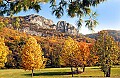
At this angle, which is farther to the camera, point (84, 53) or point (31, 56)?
point (84, 53)

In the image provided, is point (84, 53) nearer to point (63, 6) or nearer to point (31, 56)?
point (31, 56)

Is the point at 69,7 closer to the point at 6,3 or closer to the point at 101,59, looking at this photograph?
the point at 6,3

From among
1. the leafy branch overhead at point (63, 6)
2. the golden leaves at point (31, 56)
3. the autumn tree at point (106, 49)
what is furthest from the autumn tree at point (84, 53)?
the leafy branch overhead at point (63, 6)

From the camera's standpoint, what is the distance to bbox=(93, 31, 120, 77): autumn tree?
56.4 metres

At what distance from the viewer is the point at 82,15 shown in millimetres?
8164

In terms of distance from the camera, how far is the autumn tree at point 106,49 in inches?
2221

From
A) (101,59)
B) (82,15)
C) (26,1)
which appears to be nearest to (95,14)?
(82,15)

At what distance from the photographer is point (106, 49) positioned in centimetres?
5669

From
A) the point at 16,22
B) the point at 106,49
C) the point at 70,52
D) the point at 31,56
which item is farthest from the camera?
the point at 70,52

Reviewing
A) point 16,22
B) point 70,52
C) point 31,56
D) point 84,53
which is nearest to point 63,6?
point 16,22

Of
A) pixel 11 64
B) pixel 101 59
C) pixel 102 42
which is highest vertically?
pixel 102 42

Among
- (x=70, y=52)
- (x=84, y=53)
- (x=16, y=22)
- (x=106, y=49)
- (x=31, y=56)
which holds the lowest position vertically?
(x=84, y=53)

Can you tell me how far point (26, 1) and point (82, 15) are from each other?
2.07m

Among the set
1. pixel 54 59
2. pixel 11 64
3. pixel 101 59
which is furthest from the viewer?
pixel 54 59
